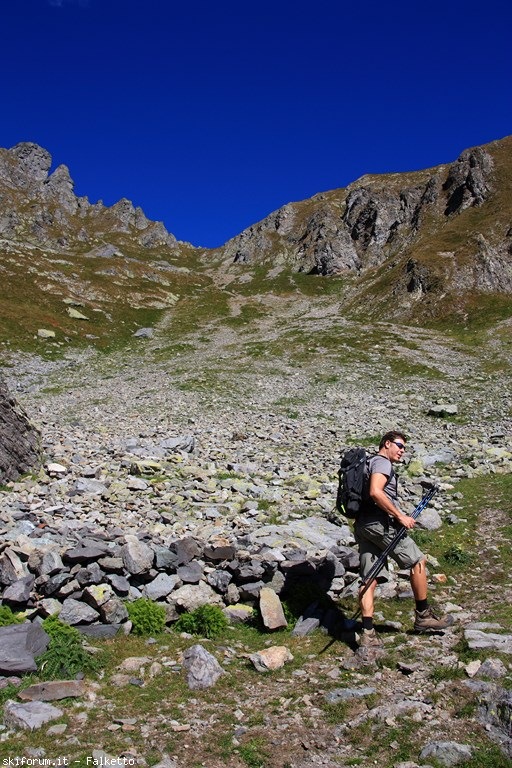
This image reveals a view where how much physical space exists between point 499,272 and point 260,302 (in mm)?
53026

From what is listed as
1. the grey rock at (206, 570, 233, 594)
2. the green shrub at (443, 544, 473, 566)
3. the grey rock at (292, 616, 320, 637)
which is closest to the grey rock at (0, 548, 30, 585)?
the grey rock at (206, 570, 233, 594)

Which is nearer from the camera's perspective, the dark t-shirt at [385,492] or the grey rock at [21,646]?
the grey rock at [21,646]

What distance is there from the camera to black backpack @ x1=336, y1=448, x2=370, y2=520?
8742 mm

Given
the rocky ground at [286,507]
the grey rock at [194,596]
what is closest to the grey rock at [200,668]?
the rocky ground at [286,507]

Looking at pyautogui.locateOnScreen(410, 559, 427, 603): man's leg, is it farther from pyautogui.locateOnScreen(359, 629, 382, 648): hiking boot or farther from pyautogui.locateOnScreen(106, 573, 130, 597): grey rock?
pyautogui.locateOnScreen(106, 573, 130, 597): grey rock

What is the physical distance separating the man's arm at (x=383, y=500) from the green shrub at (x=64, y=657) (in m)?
5.40

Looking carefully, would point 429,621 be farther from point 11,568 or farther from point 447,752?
point 11,568

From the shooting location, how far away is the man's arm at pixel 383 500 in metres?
8.25

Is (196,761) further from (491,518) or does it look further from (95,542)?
(491,518)

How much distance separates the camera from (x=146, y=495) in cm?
1445

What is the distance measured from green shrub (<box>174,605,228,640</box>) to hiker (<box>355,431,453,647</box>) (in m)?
2.70

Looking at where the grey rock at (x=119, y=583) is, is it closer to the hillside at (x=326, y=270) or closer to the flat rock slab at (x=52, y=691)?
the flat rock slab at (x=52, y=691)

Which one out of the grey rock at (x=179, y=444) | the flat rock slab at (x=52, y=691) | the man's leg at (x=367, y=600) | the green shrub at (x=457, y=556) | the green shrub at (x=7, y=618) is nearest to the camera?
the flat rock slab at (x=52, y=691)

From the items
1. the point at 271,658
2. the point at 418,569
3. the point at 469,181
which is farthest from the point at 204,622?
the point at 469,181
